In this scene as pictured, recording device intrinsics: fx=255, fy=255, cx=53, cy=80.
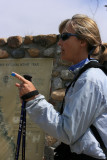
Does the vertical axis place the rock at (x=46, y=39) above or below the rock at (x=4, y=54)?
above

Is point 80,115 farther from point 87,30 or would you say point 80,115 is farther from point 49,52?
point 49,52

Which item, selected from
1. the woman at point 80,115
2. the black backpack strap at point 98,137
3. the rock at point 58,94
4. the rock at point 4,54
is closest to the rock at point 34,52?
the rock at point 4,54

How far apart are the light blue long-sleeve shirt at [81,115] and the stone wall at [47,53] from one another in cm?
140

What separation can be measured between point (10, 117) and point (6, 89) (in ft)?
1.05

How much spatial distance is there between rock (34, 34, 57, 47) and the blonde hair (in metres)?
1.33

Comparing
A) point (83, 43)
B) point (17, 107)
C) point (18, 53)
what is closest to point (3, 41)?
point (18, 53)

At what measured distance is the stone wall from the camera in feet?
8.52

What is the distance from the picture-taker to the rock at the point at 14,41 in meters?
2.88

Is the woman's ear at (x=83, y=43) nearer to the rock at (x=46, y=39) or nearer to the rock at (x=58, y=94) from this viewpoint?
the rock at (x=58, y=94)

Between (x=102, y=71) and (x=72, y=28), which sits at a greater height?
(x=72, y=28)

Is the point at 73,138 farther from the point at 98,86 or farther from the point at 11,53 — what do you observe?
the point at 11,53

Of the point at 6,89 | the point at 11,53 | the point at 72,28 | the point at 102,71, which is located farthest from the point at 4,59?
the point at 102,71

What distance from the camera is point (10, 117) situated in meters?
2.72

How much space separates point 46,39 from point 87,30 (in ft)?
4.81
